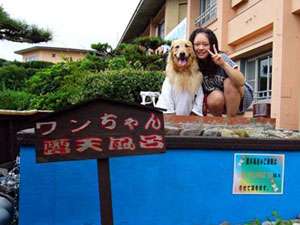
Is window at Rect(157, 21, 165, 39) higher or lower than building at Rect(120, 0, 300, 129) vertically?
higher

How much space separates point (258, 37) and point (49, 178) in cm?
1106

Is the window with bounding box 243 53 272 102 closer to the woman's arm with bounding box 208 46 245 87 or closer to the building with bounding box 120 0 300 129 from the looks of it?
the building with bounding box 120 0 300 129

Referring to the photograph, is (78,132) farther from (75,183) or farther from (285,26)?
(285,26)

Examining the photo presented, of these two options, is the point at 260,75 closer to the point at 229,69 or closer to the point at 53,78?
the point at 53,78

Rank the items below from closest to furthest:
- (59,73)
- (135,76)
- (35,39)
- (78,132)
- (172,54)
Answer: (78,132) → (172,54) → (135,76) → (59,73) → (35,39)

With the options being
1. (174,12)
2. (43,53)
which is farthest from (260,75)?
(43,53)

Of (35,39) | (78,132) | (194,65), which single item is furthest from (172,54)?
(35,39)

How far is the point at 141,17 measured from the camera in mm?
28203

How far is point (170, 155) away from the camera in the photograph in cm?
474

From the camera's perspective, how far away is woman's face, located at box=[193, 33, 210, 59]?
556cm

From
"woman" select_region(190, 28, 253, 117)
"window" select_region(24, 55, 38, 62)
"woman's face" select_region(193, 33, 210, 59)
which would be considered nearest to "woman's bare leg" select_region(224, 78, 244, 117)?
"woman" select_region(190, 28, 253, 117)

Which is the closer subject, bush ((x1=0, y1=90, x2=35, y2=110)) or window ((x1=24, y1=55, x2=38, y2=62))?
bush ((x1=0, y1=90, x2=35, y2=110))

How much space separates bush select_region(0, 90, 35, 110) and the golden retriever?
10.7 metres

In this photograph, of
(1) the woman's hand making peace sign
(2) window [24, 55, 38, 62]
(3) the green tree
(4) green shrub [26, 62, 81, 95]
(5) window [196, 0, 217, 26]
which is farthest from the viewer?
(2) window [24, 55, 38, 62]
